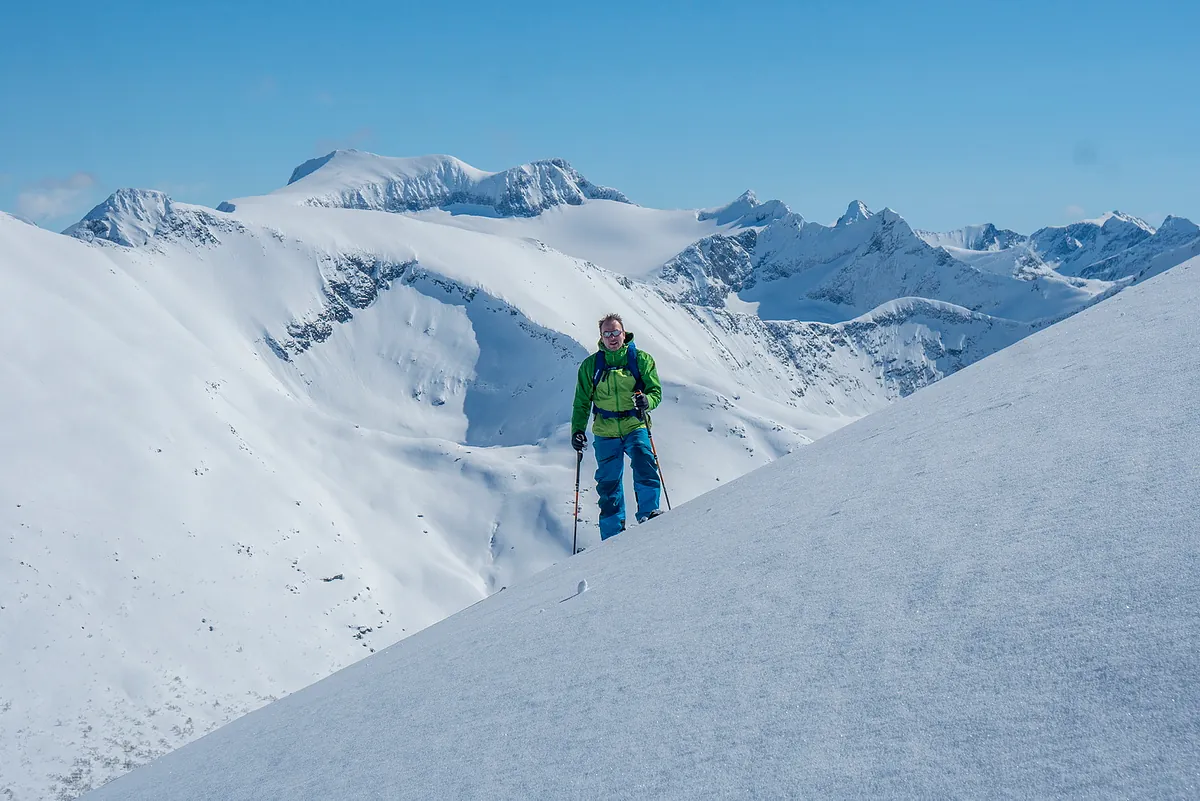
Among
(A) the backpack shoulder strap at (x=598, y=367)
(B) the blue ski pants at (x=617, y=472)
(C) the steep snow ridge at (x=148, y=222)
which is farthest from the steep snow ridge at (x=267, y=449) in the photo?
(A) the backpack shoulder strap at (x=598, y=367)

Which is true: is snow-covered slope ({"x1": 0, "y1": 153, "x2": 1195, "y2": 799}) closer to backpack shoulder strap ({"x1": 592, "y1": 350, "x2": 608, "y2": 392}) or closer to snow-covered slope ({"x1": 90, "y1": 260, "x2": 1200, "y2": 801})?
backpack shoulder strap ({"x1": 592, "y1": 350, "x2": 608, "y2": 392})

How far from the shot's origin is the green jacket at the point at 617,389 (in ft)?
36.1

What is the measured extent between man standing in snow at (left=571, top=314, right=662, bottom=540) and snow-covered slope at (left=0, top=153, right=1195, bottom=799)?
2999 cm

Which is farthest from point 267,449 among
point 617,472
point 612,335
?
point 612,335

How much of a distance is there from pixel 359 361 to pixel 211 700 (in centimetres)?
8434

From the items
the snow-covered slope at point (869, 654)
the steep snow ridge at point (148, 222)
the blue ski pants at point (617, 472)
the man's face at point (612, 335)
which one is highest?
the steep snow ridge at point (148, 222)

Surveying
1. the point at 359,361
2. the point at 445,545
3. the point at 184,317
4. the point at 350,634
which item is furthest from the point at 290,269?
the point at 350,634

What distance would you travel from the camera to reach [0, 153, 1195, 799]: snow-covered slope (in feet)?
134

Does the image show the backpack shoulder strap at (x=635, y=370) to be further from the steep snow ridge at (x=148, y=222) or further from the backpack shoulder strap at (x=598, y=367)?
the steep snow ridge at (x=148, y=222)

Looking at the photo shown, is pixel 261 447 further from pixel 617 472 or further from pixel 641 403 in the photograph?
pixel 641 403

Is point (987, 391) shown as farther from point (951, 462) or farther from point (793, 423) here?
point (793, 423)

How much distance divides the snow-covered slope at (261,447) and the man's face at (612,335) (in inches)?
1221

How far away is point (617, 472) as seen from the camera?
11523 millimetres

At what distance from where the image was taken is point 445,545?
247 ft
